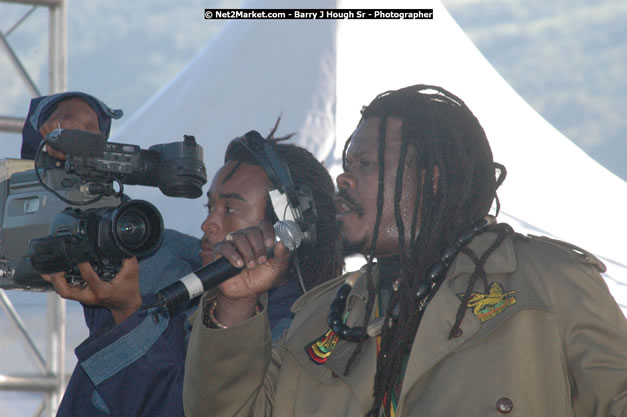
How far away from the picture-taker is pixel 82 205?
7.98 feet

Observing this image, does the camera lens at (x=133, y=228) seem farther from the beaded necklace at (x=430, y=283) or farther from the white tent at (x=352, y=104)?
the white tent at (x=352, y=104)

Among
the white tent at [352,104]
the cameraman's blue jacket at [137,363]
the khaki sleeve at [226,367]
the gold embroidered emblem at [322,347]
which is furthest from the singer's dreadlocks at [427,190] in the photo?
the white tent at [352,104]

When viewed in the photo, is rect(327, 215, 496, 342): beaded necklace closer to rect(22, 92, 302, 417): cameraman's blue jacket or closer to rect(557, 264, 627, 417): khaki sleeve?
rect(557, 264, 627, 417): khaki sleeve

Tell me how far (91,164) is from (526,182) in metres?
3.65

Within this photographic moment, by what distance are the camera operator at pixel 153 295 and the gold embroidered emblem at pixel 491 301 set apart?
691 millimetres

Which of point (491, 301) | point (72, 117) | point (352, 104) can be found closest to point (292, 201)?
point (491, 301)

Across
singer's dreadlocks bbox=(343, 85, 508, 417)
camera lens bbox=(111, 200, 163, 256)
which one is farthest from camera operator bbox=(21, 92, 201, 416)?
singer's dreadlocks bbox=(343, 85, 508, 417)

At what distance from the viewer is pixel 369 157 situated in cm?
231

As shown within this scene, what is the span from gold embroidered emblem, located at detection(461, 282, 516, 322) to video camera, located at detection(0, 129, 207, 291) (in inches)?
32.3

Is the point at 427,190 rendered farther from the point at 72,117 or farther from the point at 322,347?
the point at 72,117

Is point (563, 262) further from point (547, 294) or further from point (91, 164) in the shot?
point (91, 164)

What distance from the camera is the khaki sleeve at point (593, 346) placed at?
1.80 metres

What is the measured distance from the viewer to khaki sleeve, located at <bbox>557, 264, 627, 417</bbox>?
5.91ft

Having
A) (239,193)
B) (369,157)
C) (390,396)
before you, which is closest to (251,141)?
(239,193)
